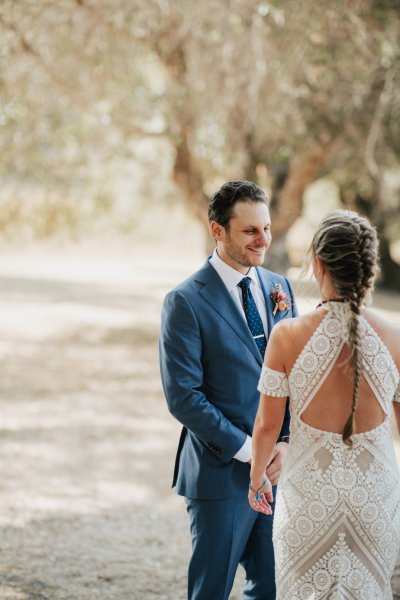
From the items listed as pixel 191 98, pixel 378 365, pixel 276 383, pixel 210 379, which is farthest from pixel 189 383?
pixel 191 98

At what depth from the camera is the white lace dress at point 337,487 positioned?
2.39 m

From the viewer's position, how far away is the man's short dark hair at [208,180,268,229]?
2971mm

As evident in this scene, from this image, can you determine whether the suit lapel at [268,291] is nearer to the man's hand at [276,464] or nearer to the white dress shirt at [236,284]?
the white dress shirt at [236,284]

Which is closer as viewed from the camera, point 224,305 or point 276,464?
point 276,464

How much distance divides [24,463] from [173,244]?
29215 millimetres

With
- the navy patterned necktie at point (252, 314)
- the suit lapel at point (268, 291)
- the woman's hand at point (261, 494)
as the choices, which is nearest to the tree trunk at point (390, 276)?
the suit lapel at point (268, 291)

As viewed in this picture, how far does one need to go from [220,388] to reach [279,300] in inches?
17.5

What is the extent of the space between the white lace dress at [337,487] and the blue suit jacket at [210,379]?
20.8 inches

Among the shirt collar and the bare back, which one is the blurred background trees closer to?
the shirt collar

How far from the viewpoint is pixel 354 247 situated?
7.70 feet

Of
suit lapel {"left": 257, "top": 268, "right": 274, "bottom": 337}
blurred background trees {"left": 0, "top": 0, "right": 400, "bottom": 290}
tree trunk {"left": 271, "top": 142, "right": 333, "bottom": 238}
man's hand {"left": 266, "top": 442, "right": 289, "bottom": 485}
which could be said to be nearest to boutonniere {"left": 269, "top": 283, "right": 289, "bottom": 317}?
suit lapel {"left": 257, "top": 268, "right": 274, "bottom": 337}

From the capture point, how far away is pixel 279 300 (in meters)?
3.19

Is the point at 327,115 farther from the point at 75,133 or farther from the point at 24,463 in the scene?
the point at 24,463

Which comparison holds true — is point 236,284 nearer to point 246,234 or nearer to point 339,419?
point 246,234
